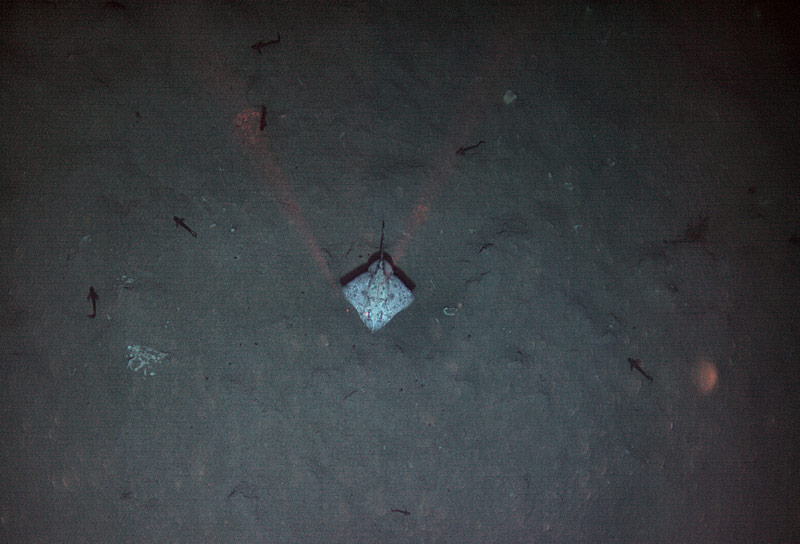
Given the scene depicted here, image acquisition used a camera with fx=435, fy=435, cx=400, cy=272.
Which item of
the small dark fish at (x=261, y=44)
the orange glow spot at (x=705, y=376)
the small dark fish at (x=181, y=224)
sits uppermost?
the small dark fish at (x=261, y=44)

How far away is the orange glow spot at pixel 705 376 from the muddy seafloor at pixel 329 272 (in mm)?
28

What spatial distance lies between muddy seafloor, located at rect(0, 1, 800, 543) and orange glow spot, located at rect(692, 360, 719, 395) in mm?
28

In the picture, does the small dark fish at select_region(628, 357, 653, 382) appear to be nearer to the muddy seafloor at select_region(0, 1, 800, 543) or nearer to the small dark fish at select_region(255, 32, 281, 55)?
the muddy seafloor at select_region(0, 1, 800, 543)

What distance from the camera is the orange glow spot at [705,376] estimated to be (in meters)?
2.77

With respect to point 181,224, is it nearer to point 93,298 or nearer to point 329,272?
point 93,298

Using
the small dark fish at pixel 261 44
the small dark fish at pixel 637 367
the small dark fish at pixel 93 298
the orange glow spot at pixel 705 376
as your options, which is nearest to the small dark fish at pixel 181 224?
the small dark fish at pixel 93 298

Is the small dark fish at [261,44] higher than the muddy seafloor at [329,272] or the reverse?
higher

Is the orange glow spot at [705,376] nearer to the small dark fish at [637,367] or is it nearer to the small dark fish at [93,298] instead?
the small dark fish at [637,367]

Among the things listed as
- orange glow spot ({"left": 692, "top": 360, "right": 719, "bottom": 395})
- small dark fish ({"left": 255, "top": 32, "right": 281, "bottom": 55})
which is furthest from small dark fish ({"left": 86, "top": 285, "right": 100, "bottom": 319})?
orange glow spot ({"left": 692, "top": 360, "right": 719, "bottom": 395})

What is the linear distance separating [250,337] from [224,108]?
1.44m

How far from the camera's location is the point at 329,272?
2.74m

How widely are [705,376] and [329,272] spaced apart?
2482 mm

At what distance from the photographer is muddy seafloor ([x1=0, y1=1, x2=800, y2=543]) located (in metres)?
2.72

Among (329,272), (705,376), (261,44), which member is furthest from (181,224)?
(705,376)
